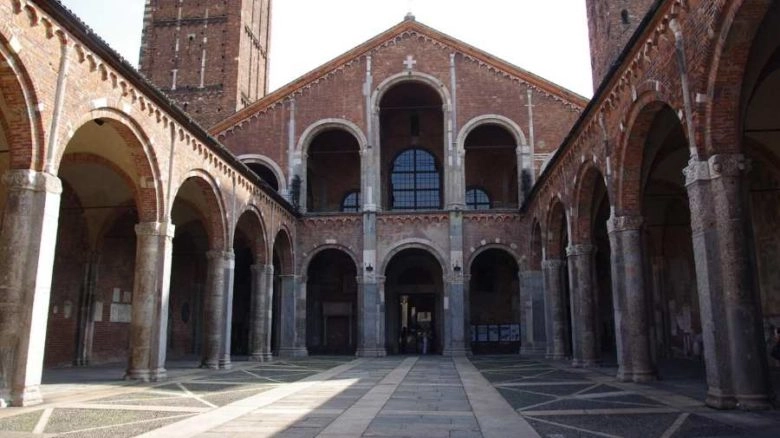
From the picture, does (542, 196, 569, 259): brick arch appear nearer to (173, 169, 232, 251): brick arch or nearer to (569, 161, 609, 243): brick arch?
(569, 161, 609, 243): brick arch

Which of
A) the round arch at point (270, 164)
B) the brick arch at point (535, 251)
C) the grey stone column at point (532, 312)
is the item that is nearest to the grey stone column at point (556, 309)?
the grey stone column at point (532, 312)

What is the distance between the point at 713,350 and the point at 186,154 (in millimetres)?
13021

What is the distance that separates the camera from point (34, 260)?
992cm

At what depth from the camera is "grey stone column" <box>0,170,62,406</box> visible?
31.2 ft

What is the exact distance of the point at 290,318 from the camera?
86.9 feet

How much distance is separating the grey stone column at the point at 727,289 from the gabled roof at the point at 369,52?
65.2ft

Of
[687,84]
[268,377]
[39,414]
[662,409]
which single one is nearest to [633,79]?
[687,84]

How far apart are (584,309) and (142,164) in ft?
40.6

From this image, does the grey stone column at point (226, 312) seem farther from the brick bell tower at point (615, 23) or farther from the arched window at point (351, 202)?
the brick bell tower at point (615, 23)

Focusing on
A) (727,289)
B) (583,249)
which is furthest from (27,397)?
(583,249)

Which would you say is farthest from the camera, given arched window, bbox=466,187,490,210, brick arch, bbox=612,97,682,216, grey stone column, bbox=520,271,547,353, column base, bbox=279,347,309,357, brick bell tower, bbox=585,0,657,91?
arched window, bbox=466,187,490,210

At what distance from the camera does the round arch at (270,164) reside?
28.1 meters

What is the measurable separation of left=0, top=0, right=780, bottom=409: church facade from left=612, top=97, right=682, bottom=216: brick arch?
6cm

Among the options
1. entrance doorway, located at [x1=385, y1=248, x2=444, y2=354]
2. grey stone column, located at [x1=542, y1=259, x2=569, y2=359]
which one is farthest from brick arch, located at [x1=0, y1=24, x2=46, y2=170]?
entrance doorway, located at [x1=385, y1=248, x2=444, y2=354]
